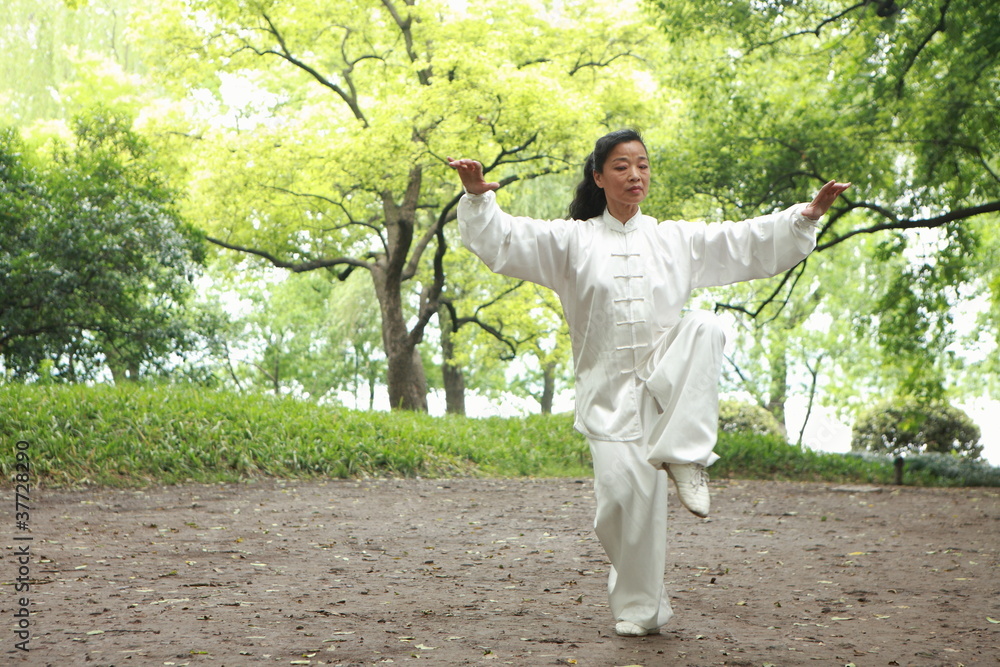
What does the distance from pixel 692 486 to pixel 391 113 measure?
477 inches

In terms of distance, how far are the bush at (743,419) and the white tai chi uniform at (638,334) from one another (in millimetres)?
12567

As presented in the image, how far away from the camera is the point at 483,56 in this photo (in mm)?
14156

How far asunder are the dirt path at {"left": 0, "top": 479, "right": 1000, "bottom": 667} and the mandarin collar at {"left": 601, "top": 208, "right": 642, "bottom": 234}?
159 centimetres

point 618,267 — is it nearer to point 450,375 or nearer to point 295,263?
point 295,263

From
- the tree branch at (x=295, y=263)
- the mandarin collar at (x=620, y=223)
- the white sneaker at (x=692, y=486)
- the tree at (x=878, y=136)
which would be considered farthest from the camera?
the tree branch at (x=295, y=263)

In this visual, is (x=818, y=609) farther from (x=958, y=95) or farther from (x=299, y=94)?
(x=299, y=94)

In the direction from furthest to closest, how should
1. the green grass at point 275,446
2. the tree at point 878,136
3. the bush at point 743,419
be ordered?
the bush at point 743,419, the tree at point 878,136, the green grass at point 275,446

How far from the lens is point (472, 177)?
139 inches

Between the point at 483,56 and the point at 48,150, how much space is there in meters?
7.29

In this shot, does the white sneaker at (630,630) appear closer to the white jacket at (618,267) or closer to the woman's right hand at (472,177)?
the white jacket at (618,267)

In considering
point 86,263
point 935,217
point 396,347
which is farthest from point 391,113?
point 935,217

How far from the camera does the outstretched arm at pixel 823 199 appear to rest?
359 cm

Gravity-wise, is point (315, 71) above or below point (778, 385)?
above

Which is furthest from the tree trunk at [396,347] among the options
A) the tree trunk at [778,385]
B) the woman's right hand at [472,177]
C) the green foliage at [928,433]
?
the woman's right hand at [472,177]
